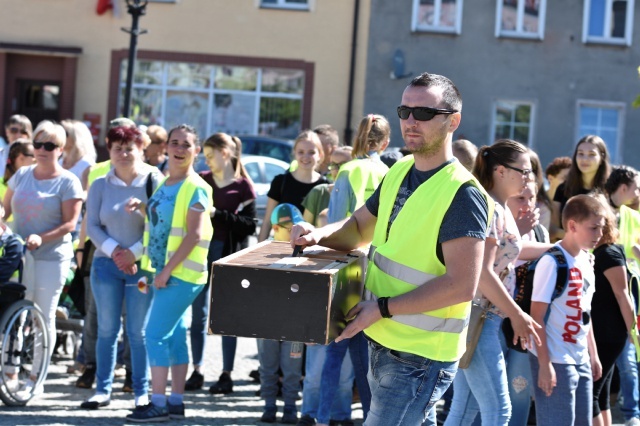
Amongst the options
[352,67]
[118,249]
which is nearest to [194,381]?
[118,249]

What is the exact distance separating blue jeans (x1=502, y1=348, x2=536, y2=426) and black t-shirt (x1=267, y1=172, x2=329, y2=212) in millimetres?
→ 2691

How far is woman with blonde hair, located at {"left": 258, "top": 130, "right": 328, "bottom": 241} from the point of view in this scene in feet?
27.1

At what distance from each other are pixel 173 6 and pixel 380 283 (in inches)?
921

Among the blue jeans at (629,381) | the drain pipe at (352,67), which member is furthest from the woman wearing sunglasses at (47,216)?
the drain pipe at (352,67)

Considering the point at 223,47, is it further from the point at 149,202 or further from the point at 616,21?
the point at 149,202

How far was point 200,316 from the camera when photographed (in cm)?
876

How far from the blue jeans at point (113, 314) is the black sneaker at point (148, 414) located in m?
0.31

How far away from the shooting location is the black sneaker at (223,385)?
8617 mm

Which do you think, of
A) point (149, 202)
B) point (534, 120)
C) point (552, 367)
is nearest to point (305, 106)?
point (534, 120)

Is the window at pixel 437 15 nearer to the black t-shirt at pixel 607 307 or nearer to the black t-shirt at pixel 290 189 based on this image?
the black t-shirt at pixel 290 189

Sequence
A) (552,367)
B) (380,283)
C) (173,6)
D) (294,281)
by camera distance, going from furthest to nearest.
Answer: (173,6) → (552,367) → (380,283) → (294,281)

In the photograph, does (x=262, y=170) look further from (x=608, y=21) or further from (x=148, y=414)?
(x=148, y=414)

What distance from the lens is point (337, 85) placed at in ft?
88.5

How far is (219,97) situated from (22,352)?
2008 centimetres
